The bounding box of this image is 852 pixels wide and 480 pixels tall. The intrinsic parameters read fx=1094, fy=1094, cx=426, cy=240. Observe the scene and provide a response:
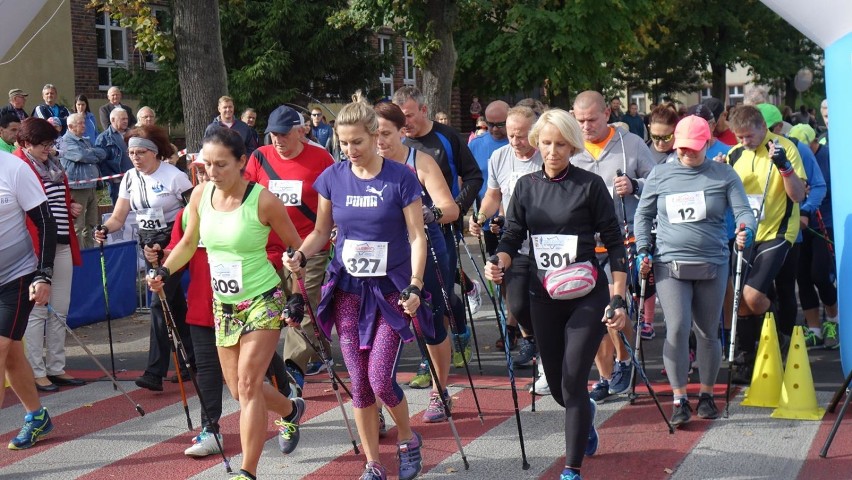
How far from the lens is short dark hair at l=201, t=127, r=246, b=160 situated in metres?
5.56

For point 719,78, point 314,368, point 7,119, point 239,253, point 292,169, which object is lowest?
point 314,368

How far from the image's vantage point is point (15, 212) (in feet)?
21.4

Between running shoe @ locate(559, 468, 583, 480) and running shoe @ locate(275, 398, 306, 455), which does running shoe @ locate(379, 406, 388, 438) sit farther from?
running shoe @ locate(559, 468, 583, 480)

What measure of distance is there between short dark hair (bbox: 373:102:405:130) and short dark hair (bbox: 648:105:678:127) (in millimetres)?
1799

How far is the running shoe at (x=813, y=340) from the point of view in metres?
9.24

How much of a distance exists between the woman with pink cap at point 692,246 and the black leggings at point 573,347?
1176mm

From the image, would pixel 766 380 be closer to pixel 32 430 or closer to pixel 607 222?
pixel 607 222

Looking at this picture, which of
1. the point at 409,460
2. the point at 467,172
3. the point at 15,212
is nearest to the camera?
the point at 409,460

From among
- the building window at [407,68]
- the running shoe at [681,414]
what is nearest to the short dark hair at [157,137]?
the running shoe at [681,414]

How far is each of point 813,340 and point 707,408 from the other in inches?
115

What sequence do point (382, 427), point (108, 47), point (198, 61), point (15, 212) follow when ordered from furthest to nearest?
point (108, 47)
point (198, 61)
point (382, 427)
point (15, 212)

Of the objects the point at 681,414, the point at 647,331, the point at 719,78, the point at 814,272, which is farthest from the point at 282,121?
the point at 719,78

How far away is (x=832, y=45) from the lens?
7.04 metres

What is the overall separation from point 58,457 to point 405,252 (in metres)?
2.61
